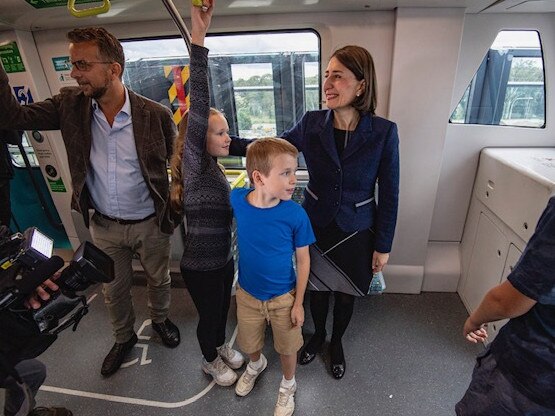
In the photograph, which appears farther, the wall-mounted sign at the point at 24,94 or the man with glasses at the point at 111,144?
the wall-mounted sign at the point at 24,94

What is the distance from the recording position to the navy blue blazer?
1.60 m

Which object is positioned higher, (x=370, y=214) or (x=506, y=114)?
(x=506, y=114)

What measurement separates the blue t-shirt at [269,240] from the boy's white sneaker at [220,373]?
2.14ft

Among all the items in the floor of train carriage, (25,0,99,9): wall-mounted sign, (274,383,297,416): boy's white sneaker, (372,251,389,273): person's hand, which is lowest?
the floor of train carriage

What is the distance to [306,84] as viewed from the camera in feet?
8.30

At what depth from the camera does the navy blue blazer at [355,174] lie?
5.25 feet

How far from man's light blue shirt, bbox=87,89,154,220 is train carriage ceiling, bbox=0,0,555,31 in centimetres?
73

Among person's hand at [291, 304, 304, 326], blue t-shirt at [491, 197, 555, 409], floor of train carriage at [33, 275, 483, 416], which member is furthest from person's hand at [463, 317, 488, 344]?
floor of train carriage at [33, 275, 483, 416]

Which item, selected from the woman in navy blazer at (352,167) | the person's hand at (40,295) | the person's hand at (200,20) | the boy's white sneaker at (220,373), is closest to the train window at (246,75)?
the woman in navy blazer at (352,167)

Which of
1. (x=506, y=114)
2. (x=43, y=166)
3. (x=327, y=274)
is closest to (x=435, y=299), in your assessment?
(x=327, y=274)

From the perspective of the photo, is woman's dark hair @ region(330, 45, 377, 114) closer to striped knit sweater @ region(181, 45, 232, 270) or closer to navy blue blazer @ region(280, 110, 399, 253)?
navy blue blazer @ region(280, 110, 399, 253)

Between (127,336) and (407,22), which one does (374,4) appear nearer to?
(407,22)

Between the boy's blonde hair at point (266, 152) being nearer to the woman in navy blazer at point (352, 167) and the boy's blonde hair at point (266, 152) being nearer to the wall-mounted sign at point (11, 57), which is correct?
the woman in navy blazer at point (352, 167)

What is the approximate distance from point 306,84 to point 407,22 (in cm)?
79
